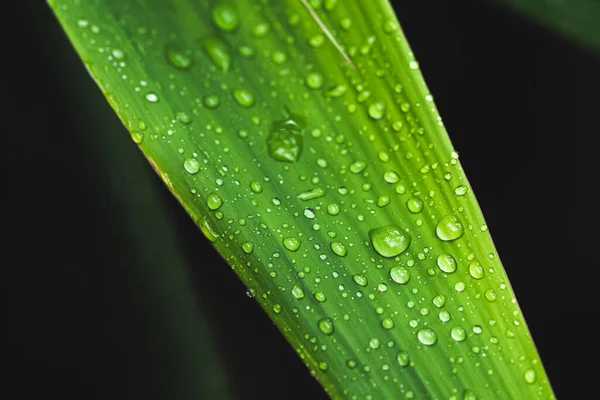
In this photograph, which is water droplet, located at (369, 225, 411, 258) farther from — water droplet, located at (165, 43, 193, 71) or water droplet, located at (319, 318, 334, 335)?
water droplet, located at (165, 43, 193, 71)

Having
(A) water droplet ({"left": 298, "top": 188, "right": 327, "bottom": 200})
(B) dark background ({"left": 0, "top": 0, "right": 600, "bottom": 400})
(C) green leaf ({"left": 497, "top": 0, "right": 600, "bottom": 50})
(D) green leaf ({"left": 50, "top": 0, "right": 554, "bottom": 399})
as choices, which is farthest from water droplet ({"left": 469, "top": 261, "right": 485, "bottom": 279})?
(C) green leaf ({"left": 497, "top": 0, "right": 600, "bottom": 50})

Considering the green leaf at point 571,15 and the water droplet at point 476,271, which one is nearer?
the water droplet at point 476,271

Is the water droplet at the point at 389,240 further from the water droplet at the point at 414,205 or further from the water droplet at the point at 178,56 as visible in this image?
the water droplet at the point at 178,56

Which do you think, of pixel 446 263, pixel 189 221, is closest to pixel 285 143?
pixel 446 263

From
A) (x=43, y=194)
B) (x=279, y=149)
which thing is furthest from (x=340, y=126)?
(x=43, y=194)

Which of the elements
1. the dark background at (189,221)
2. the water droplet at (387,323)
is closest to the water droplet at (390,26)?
the water droplet at (387,323)

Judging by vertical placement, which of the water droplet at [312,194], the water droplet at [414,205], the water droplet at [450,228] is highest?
the water droplet at [312,194]

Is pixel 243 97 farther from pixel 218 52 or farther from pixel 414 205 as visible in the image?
pixel 414 205

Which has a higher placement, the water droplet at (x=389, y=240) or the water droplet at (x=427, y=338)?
the water droplet at (x=389, y=240)
